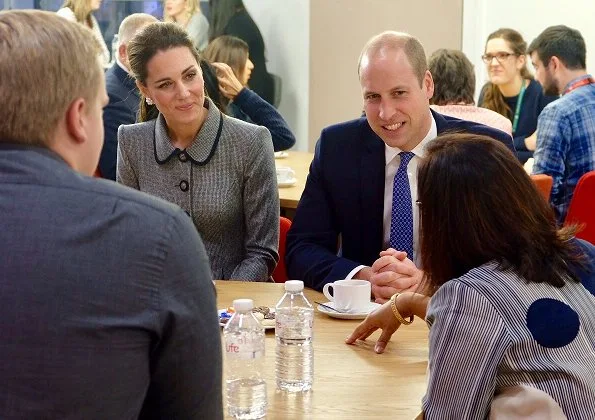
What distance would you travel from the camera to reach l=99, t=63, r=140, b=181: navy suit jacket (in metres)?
4.14

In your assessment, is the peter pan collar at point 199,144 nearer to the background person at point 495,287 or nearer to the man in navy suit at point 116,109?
the man in navy suit at point 116,109

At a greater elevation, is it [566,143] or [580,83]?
[580,83]

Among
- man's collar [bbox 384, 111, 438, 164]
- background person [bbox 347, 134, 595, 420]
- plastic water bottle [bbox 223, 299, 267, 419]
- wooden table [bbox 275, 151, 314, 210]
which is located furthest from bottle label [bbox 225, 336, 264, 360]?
wooden table [bbox 275, 151, 314, 210]

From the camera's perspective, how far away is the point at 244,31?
6.95 m

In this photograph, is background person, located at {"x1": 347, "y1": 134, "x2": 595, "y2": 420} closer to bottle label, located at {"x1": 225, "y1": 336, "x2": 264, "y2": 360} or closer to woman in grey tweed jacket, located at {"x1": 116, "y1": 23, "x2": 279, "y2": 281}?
bottle label, located at {"x1": 225, "y1": 336, "x2": 264, "y2": 360}

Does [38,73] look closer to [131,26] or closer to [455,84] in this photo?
[131,26]

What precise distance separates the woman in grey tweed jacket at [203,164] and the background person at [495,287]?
1.17m

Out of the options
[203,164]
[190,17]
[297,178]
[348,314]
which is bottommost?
[297,178]

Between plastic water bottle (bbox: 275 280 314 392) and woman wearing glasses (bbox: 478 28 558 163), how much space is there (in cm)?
456

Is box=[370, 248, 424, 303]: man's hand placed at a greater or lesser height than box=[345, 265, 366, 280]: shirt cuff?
greater

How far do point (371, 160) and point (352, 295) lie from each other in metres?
0.65

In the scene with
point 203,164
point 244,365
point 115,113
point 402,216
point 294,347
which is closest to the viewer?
point 244,365

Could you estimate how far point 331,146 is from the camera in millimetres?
2859

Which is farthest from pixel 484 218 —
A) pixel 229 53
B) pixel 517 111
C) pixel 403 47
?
pixel 517 111
